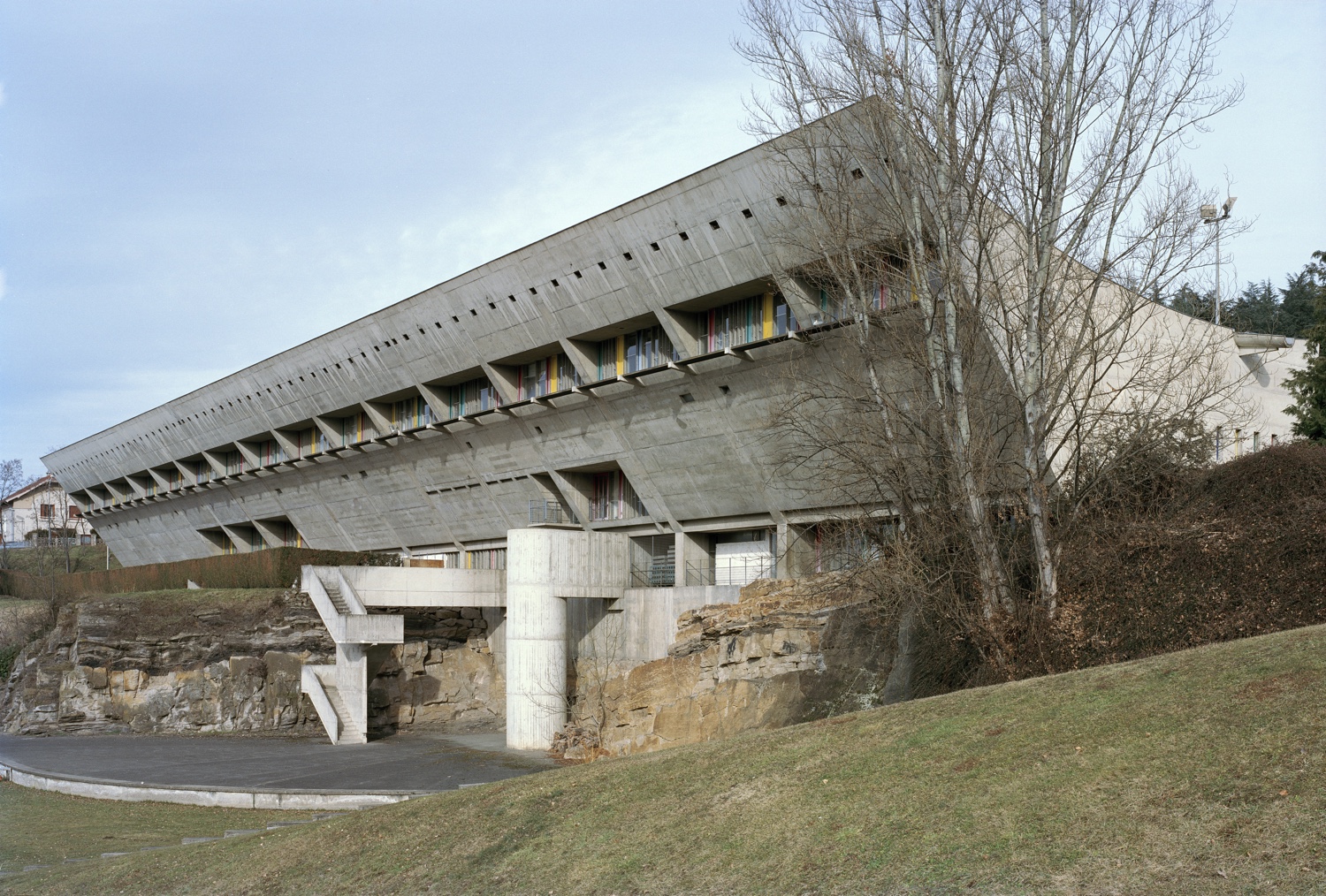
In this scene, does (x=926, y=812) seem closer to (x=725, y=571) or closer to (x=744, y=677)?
(x=744, y=677)

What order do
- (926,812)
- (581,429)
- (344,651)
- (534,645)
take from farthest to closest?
(581,429), (344,651), (534,645), (926,812)

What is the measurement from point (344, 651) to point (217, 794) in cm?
1008

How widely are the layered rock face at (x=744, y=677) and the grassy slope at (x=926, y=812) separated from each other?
21.4ft

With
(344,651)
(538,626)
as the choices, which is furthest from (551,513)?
(344,651)

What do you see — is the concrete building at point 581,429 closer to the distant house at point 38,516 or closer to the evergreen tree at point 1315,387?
the evergreen tree at point 1315,387

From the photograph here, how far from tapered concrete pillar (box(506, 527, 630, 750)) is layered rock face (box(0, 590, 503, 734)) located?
7.96 metres


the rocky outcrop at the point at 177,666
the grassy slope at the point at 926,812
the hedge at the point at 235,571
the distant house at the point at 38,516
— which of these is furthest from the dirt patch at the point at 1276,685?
the distant house at the point at 38,516

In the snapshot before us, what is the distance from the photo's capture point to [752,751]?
11.4 metres

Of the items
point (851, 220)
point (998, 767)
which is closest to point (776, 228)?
point (851, 220)

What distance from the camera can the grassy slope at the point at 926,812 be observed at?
21.9 ft

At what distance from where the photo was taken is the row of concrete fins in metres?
29.3

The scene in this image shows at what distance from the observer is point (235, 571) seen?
38.7 meters

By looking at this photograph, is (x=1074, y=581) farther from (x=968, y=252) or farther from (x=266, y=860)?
(x=266, y=860)

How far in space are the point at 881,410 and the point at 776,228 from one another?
657 centimetres
